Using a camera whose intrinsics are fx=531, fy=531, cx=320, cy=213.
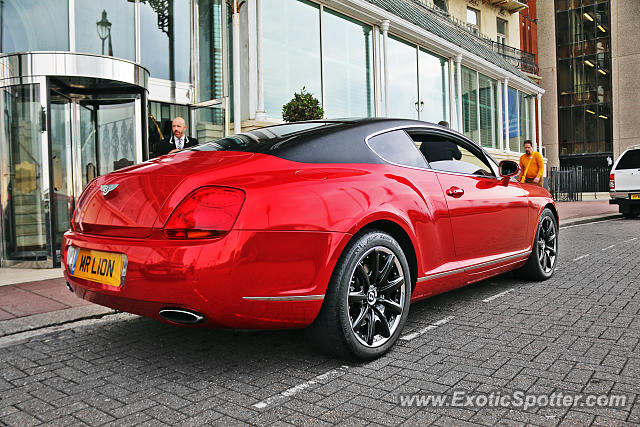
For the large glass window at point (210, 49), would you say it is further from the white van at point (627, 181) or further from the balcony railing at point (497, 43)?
the balcony railing at point (497, 43)

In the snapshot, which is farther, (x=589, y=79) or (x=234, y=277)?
(x=589, y=79)

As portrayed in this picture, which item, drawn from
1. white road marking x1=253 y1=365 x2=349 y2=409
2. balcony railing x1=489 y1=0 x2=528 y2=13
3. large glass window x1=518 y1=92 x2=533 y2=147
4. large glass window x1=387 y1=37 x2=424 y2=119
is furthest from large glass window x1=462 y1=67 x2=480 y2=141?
white road marking x1=253 y1=365 x2=349 y2=409

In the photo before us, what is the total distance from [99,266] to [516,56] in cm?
3291

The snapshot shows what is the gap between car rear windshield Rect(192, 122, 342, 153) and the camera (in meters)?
3.15

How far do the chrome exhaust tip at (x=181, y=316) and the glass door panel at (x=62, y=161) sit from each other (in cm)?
594

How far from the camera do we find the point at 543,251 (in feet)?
17.4

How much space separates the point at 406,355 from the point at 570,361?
2.95 ft

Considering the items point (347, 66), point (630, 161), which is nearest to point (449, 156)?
point (347, 66)

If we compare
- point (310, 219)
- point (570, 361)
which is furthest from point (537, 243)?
point (310, 219)

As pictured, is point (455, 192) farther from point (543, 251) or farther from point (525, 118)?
point (525, 118)

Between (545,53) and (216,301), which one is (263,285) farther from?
(545,53)

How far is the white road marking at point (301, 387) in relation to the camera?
2.48 meters

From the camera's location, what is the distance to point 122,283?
2748 millimetres

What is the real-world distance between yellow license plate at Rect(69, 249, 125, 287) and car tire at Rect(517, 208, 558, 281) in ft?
12.4
